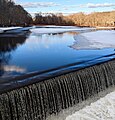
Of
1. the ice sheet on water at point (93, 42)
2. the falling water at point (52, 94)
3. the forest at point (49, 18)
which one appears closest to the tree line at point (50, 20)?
the forest at point (49, 18)

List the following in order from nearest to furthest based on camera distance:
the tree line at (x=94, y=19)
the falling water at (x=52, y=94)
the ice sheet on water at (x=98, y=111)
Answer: the falling water at (x=52, y=94), the ice sheet on water at (x=98, y=111), the tree line at (x=94, y=19)

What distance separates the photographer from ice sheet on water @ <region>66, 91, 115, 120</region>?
488 cm

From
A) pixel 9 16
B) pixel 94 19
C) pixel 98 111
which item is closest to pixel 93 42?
pixel 98 111

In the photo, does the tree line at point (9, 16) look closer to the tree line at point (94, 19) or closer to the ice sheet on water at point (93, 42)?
the tree line at point (94, 19)

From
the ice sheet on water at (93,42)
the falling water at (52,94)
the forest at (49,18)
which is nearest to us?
the falling water at (52,94)

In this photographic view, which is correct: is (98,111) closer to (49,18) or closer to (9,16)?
(9,16)

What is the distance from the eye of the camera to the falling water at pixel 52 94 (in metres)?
4.44

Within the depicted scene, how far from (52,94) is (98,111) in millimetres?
955

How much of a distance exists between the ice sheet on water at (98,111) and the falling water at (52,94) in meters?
0.31

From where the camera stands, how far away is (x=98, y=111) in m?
5.14

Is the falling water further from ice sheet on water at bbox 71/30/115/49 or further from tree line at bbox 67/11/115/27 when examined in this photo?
tree line at bbox 67/11/115/27

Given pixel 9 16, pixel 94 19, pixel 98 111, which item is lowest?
pixel 98 111

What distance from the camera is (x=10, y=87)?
15.4 ft

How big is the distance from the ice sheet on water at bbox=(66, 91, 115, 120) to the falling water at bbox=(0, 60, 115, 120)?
1.00ft
